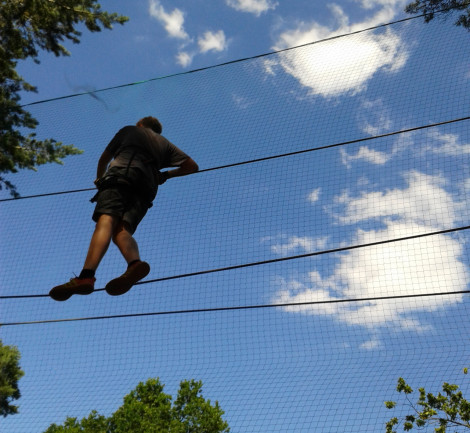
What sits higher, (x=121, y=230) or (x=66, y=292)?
(x=121, y=230)

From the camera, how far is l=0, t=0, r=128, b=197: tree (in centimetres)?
844

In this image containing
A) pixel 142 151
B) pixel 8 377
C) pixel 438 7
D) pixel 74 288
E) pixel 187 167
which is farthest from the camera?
pixel 8 377

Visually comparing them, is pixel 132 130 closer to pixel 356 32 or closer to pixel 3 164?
pixel 356 32

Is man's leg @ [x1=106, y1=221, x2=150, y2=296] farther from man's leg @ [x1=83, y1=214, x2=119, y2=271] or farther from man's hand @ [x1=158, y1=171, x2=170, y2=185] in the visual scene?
man's hand @ [x1=158, y1=171, x2=170, y2=185]

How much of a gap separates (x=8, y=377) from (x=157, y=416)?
5.10 m

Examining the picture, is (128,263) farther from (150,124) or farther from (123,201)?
(150,124)

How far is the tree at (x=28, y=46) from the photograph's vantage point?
→ 8.44 metres

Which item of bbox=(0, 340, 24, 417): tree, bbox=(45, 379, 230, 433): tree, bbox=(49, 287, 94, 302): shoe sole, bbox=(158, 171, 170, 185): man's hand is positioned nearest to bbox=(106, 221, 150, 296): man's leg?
bbox=(49, 287, 94, 302): shoe sole

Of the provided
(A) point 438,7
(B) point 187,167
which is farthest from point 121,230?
(A) point 438,7

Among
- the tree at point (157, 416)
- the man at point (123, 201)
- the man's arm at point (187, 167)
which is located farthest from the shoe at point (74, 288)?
the tree at point (157, 416)

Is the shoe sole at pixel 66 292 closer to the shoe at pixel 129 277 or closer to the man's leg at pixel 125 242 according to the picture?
the shoe at pixel 129 277

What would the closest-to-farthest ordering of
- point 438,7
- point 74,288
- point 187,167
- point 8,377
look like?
point 74,288 → point 187,167 → point 438,7 → point 8,377

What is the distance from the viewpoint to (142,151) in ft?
8.98

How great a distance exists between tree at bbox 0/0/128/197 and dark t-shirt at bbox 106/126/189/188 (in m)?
6.31
